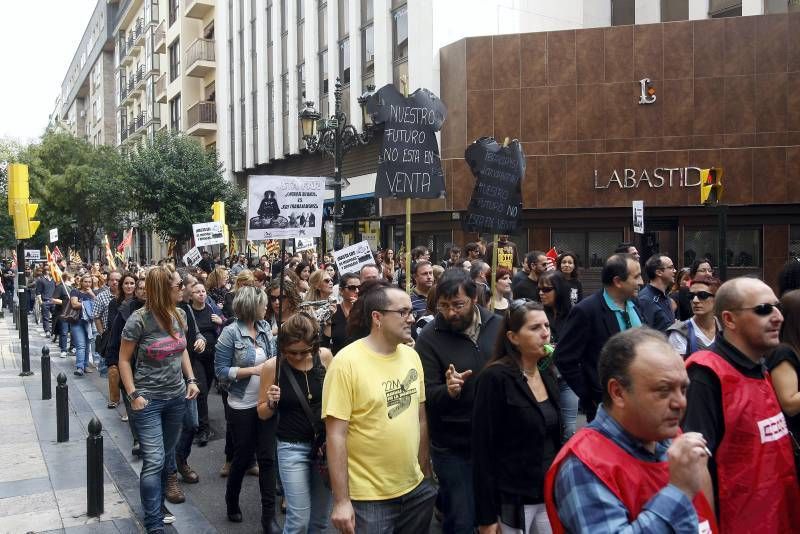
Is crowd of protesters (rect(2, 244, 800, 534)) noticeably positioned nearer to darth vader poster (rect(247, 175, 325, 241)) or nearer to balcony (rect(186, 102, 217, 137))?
darth vader poster (rect(247, 175, 325, 241))

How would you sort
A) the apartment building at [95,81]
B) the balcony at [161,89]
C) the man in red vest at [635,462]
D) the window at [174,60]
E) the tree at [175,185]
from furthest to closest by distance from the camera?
the apartment building at [95,81]
the balcony at [161,89]
the window at [174,60]
the tree at [175,185]
the man in red vest at [635,462]

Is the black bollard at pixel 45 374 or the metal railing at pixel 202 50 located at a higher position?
the metal railing at pixel 202 50

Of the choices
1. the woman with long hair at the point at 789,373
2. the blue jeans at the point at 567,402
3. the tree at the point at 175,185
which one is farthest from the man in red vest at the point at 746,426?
the tree at the point at 175,185

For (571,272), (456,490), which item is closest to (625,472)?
(456,490)

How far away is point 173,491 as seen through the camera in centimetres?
627

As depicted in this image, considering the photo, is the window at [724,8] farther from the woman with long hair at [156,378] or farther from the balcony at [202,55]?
the balcony at [202,55]

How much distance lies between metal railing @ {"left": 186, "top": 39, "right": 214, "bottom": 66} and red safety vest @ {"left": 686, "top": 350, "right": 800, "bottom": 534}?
42.2 m

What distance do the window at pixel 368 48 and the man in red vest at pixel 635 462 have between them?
24674 millimetres

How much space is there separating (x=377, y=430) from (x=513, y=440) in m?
0.67

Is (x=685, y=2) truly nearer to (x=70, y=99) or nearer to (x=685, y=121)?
(x=685, y=121)

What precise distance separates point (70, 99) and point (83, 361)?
85000mm

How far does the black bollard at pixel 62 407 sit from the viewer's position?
8.30 metres

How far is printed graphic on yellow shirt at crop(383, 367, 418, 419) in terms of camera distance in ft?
12.0

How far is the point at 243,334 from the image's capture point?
21.0ft
